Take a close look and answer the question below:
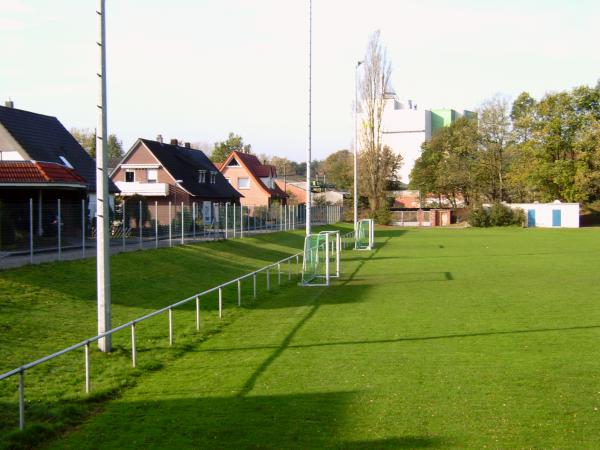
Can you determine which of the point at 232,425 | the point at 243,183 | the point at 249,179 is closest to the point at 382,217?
the point at 249,179

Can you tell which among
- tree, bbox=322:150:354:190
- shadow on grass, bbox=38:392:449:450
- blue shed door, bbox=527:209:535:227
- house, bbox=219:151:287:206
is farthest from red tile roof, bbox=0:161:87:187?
tree, bbox=322:150:354:190

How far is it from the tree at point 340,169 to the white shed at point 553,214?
25.3 metres

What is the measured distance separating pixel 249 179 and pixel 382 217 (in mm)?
14578

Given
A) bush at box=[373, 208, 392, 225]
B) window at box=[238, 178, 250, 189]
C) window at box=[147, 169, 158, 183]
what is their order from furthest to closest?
window at box=[238, 178, 250, 189]
bush at box=[373, 208, 392, 225]
window at box=[147, 169, 158, 183]

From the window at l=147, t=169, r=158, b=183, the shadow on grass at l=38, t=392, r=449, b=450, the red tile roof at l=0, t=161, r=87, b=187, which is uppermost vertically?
the window at l=147, t=169, r=158, b=183

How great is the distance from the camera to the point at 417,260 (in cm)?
3206

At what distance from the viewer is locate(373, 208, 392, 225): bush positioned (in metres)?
72.1

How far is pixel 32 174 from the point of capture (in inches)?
1030

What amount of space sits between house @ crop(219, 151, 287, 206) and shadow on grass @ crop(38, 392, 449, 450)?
64622 mm

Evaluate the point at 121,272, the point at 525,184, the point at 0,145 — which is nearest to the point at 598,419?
the point at 121,272

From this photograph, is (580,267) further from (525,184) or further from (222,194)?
(525,184)

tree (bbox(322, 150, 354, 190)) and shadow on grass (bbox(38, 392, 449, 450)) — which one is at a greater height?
tree (bbox(322, 150, 354, 190))

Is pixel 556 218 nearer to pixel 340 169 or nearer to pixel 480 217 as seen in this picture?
pixel 480 217

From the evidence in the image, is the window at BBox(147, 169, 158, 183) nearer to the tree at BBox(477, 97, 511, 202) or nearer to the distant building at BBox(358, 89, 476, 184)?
the tree at BBox(477, 97, 511, 202)
